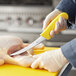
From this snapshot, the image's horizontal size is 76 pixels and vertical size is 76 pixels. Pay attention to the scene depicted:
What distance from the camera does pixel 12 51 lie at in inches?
44.9

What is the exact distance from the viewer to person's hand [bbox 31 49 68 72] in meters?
0.92

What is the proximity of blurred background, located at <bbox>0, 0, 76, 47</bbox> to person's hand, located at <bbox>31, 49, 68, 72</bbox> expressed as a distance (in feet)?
3.75

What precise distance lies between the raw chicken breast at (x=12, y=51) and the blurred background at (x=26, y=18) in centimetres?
97

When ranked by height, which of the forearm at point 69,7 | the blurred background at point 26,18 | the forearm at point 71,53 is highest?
the forearm at point 69,7

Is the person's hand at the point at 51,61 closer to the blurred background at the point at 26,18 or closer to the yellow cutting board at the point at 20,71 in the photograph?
the yellow cutting board at the point at 20,71

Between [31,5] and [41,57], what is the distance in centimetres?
133

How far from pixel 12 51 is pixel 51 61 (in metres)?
0.28

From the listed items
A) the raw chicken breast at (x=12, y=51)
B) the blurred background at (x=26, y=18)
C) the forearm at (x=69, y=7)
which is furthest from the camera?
the blurred background at (x=26, y=18)

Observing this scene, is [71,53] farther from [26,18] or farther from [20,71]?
[26,18]

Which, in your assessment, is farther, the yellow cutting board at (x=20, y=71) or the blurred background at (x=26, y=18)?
the blurred background at (x=26, y=18)

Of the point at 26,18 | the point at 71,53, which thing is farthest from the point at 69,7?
the point at 26,18

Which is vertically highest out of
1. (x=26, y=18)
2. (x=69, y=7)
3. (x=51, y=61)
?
(x=69, y=7)

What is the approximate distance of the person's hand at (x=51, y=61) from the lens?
0.92m

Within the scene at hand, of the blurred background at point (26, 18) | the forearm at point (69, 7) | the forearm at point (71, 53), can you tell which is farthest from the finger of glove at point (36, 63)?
the blurred background at point (26, 18)
